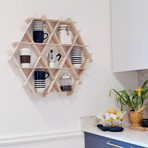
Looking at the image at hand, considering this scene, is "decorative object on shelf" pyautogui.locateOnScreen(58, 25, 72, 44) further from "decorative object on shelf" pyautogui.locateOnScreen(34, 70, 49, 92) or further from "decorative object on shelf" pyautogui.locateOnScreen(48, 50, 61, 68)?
"decorative object on shelf" pyautogui.locateOnScreen(34, 70, 49, 92)

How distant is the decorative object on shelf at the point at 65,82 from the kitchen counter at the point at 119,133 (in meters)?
0.37

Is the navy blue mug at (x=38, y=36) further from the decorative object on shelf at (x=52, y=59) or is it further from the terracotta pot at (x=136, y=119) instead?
the terracotta pot at (x=136, y=119)

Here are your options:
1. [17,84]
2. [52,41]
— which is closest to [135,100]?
[52,41]

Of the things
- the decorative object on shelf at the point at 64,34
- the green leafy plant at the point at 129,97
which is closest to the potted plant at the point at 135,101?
the green leafy plant at the point at 129,97

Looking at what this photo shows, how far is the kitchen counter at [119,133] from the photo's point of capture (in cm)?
199

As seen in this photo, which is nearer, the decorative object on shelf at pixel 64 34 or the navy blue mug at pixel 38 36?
the navy blue mug at pixel 38 36

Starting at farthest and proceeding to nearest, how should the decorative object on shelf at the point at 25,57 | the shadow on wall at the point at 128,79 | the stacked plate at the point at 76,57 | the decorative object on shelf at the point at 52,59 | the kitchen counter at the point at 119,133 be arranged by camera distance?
the shadow on wall at the point at 128,79, the stacked plate at the point at 76,57, the decorative object on shelf at the point at 52,59, the decorative object on shelf at the point at 25,57, the kitchen counter at the point at 119,133

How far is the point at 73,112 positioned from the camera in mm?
2609

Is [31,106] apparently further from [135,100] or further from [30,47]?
[135,100]

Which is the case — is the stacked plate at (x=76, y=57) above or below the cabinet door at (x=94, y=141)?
above

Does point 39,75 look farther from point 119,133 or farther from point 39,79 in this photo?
point 119,133

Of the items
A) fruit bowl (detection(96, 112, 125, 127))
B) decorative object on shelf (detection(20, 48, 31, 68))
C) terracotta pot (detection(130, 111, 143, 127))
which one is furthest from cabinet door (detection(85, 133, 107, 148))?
Result: decorative object on shelf (detection(20, 48, 31, 68))

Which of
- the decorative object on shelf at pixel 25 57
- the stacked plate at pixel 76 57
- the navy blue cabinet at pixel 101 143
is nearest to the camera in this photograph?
the navy blue cabinet at pixel 101 143

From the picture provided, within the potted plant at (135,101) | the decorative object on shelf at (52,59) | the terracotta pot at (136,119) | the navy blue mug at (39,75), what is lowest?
the terracotta pot at (136,119)
